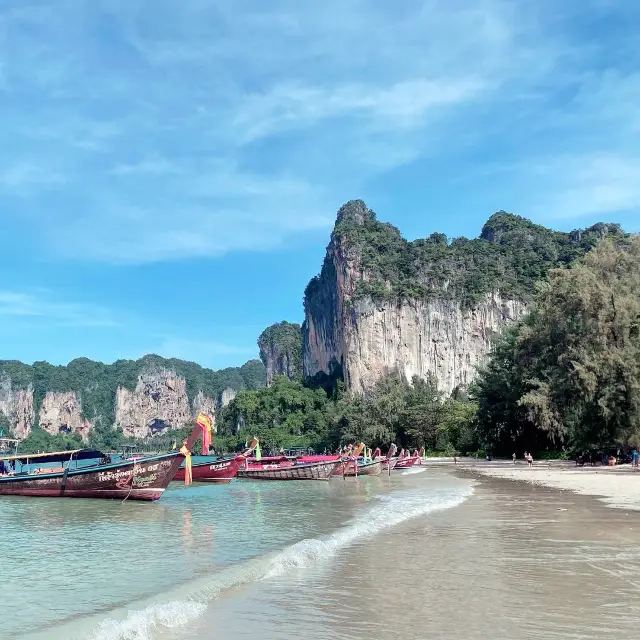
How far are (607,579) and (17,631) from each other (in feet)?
20.4

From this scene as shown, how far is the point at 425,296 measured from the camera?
9850 cm

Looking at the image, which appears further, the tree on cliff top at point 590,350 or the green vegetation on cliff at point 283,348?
the green vegetation on cliff at point 283,348

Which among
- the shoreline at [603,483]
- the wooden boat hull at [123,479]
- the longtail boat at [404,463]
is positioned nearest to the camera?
the shoreline at [603,483]

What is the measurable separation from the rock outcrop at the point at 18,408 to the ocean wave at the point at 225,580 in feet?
616

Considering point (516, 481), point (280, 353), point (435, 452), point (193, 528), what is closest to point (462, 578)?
point (193, 528)

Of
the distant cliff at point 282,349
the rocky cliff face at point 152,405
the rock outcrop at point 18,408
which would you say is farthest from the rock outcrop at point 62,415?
the distant cliff at point 282,349

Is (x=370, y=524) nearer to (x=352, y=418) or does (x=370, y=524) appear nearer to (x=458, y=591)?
(x=458, y=591)

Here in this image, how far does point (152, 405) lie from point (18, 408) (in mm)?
35700

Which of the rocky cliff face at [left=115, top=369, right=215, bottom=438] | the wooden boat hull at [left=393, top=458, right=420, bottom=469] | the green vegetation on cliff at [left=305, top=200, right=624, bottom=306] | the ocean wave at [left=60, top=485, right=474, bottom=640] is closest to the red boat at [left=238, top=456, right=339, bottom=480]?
the wooden boat hull at [left=393, top=458, right=420, bottom=469]

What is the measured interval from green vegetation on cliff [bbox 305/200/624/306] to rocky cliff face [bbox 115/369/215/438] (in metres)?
100

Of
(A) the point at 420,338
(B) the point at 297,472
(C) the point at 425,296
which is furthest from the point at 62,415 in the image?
(B) the point at 297,472

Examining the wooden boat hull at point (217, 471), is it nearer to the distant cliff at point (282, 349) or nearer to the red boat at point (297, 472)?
the red boat at point (297, 472)

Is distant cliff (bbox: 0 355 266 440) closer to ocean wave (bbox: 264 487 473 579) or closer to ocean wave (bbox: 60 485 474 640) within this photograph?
ocean wave (bbox: 264 487 473 579)

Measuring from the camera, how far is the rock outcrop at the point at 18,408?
18312cm
